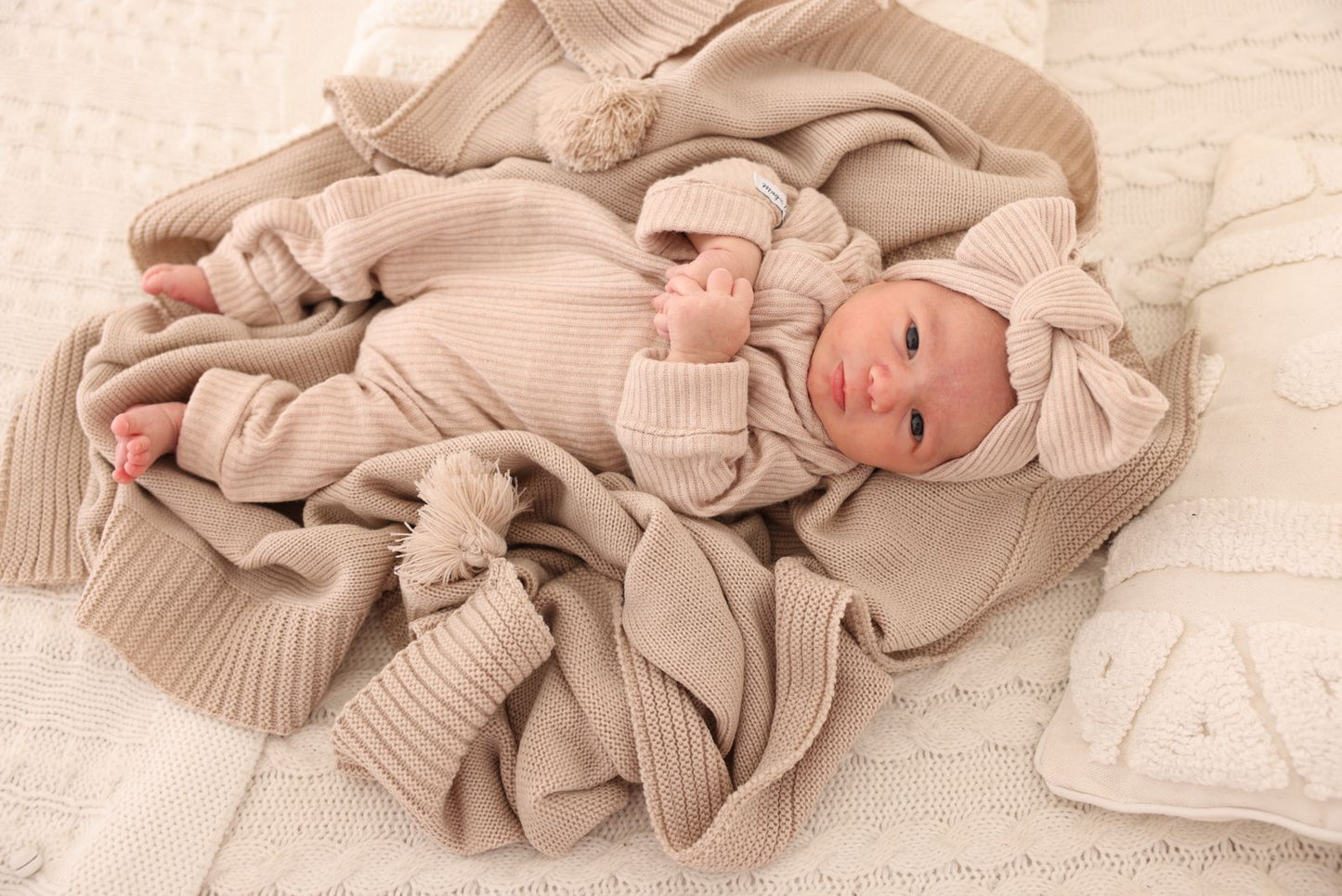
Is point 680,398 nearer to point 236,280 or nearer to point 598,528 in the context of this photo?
point 598,528

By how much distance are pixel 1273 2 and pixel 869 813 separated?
1559 millimetres

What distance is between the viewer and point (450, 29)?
5.15 ft

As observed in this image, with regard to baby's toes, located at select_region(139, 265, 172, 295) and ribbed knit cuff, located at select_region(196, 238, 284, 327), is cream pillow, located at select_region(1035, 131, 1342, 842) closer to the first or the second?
ribbed knit cuff, located at select_region(196, 238, 284, 327)

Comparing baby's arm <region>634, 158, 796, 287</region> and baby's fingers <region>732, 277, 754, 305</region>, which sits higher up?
baby's arm <region>634, 158, 796, 287</region>

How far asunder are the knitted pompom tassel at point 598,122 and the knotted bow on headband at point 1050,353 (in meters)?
0.49

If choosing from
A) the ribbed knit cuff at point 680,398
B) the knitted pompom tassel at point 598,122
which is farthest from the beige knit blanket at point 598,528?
the ribbed knit cuff at point 680,398

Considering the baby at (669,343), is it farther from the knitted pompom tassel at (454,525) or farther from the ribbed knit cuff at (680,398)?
the knitted pompom tassel at (454,525)

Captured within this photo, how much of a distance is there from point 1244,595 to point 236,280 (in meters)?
1.45

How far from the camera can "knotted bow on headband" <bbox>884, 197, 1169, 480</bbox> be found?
1086 millimetres

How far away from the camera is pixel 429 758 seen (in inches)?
43.3

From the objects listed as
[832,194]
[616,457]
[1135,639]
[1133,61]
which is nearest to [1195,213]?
[1133,61]

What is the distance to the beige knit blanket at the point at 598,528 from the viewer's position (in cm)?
112

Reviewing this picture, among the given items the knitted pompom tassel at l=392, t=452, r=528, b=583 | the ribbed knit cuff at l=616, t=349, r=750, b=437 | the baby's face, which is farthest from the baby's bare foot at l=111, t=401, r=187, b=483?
the baby's face

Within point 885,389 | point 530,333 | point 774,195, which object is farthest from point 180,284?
point 885,389
